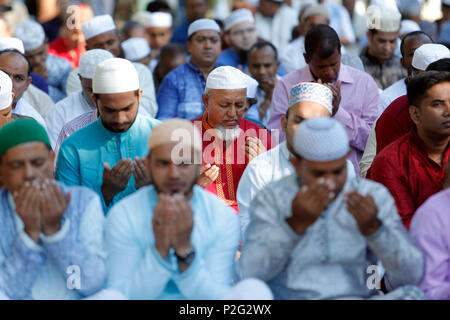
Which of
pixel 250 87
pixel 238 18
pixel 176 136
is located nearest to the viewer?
pixel 176 136

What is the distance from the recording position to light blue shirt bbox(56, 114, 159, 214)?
4.54m

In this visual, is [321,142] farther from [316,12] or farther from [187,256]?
[316,12]

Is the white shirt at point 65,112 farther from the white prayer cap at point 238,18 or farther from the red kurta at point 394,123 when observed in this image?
the white prayer cap at point 238,18

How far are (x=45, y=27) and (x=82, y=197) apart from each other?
8.01m

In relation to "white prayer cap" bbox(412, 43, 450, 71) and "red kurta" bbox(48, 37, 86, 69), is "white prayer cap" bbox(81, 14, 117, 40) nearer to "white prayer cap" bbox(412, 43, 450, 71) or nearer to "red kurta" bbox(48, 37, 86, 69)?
"red kurta" bbox(48, 37, 86, 69)

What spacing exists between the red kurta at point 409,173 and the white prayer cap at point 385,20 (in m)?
3.17

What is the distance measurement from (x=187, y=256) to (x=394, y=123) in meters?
2.10

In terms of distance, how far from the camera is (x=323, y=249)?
3359mm

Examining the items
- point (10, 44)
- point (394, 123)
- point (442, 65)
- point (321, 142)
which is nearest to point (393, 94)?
point (442, 65)

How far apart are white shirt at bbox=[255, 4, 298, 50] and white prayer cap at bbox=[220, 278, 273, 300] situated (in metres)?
7.54

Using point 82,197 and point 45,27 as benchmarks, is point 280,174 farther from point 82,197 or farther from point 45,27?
point 45,27

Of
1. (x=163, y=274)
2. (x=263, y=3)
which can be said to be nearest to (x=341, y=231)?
(x=163, y=274)

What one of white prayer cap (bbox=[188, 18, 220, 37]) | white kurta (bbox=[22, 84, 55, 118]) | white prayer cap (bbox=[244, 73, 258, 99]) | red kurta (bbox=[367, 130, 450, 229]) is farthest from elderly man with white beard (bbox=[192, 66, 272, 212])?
white prayer cap (bbox=[188, 18, 220, 37])
